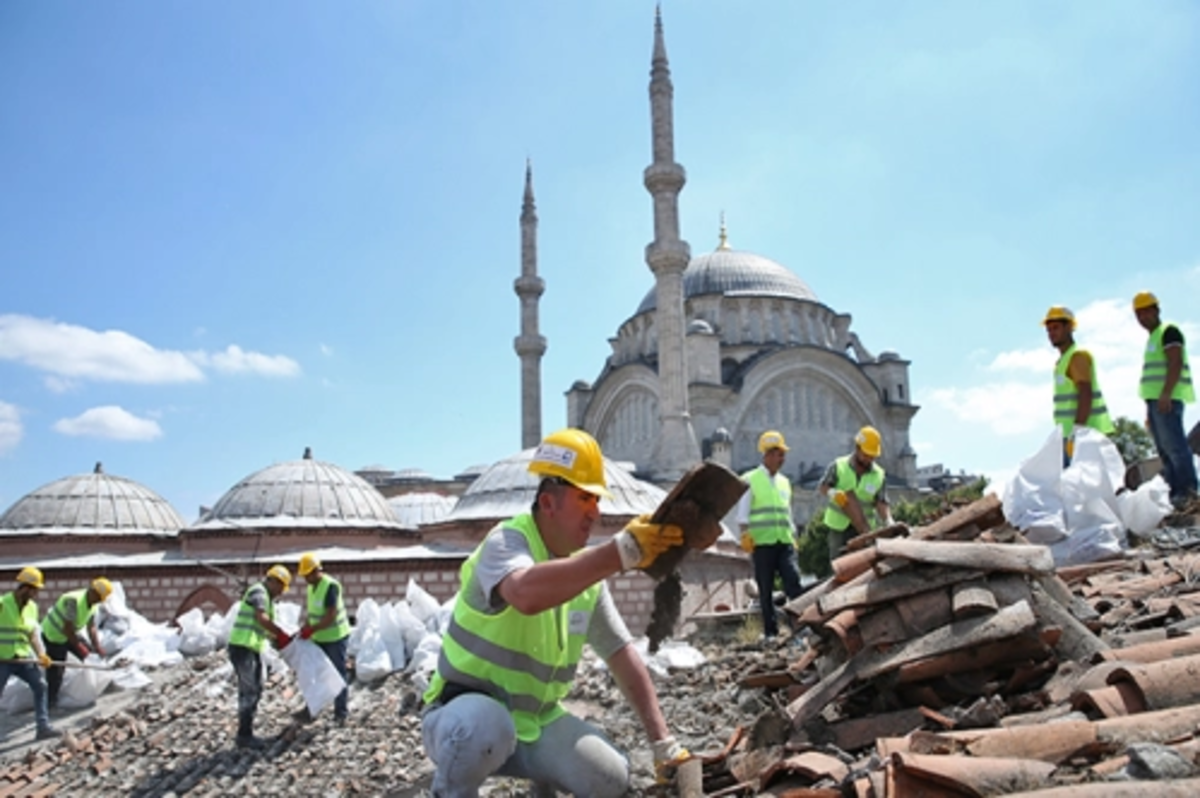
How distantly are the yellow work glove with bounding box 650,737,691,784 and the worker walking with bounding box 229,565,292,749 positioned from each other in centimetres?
467

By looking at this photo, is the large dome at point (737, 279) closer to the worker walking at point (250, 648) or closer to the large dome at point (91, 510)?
the large dome at point (91, 510)

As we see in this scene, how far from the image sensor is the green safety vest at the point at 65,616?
880 cm

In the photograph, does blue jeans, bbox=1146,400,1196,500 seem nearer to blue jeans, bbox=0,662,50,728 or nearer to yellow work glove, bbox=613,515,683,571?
yellow work glove, bbox=613,515,683,571

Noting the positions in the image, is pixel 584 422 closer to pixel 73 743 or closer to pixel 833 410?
pixel 833 410

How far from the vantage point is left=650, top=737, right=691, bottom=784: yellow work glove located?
2.78m

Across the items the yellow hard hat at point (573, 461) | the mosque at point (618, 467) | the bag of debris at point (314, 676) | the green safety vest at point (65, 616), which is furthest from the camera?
the mosque at point (618, 467)

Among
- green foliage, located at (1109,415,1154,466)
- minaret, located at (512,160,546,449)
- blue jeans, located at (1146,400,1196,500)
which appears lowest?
blue jeans, located at (1146,400,1196,500)

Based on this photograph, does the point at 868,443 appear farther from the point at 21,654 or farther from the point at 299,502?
the point at 299,502

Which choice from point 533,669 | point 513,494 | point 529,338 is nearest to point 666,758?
point 533,669

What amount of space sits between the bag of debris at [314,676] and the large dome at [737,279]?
27.9 meters

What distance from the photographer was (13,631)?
Result: 7.82 m

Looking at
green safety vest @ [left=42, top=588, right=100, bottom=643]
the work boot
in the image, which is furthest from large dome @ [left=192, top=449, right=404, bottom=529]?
the work boot

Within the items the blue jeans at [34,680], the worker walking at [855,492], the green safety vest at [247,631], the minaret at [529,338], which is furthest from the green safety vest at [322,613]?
the minaret at [529,338]

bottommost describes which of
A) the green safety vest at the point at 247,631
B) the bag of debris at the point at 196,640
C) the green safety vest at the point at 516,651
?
the bag of debris at the point at 196,640
